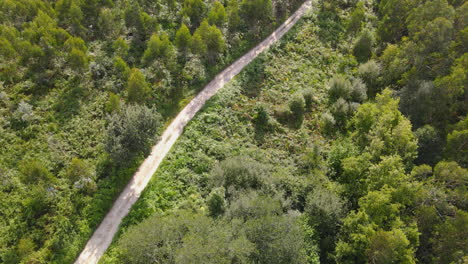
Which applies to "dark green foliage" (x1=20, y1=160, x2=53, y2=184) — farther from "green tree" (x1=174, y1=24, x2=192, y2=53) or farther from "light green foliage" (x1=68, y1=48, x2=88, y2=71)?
"green tree" (x1=174, y1=24, x2=192, y2=53)

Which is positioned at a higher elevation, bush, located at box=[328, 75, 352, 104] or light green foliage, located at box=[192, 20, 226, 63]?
light green foliage, located at box=[192, 20, 226, 63]

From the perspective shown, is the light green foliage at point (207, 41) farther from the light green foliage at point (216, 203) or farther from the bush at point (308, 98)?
the light green foliage at point (216, 203)

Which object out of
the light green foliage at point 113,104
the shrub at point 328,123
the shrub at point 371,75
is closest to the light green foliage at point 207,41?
the light green foliage at point 113,104

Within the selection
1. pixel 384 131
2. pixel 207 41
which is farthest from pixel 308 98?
pixel 207 41

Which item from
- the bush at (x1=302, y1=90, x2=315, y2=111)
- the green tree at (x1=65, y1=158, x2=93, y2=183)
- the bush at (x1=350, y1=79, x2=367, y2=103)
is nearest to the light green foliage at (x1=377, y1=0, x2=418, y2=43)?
the bush at (x1=350, y1=79, x2=367, y2=103)

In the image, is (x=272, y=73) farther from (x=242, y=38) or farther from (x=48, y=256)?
(x=48, y=256)

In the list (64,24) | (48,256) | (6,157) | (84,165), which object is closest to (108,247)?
(48,256)
